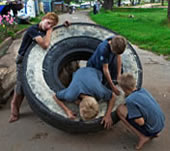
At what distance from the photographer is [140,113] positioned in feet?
8.57

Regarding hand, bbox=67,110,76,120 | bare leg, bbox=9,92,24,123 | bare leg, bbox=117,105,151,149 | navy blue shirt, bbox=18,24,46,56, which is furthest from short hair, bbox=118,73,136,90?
bare leg, bbox=9,92,24,123

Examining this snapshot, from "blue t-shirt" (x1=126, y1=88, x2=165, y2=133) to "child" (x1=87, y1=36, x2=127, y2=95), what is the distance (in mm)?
432

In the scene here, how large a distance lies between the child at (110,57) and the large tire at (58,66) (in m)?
0.25

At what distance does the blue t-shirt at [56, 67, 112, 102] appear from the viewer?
9.10ft

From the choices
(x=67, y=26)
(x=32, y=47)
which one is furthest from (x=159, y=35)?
(x=32, y=47)

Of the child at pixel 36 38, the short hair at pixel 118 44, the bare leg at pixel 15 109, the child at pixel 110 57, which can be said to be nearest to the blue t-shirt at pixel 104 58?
the child at pixel 110 57

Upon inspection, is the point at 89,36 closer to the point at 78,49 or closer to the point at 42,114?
the point at 78,49

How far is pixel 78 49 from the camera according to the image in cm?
371

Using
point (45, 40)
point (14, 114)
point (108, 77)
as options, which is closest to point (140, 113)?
point (108, 77)

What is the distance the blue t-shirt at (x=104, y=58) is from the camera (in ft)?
10.1

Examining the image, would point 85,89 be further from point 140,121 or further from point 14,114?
point 14,114

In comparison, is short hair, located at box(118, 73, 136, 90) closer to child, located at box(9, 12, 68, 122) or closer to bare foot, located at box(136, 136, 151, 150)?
bare foot, located at box(136, 136, 151, 150)

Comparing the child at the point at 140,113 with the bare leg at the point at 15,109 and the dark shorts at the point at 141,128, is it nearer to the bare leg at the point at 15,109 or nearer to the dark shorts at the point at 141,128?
the dark shorts at the point at 141,128

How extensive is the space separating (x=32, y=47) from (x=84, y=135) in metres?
1.36
